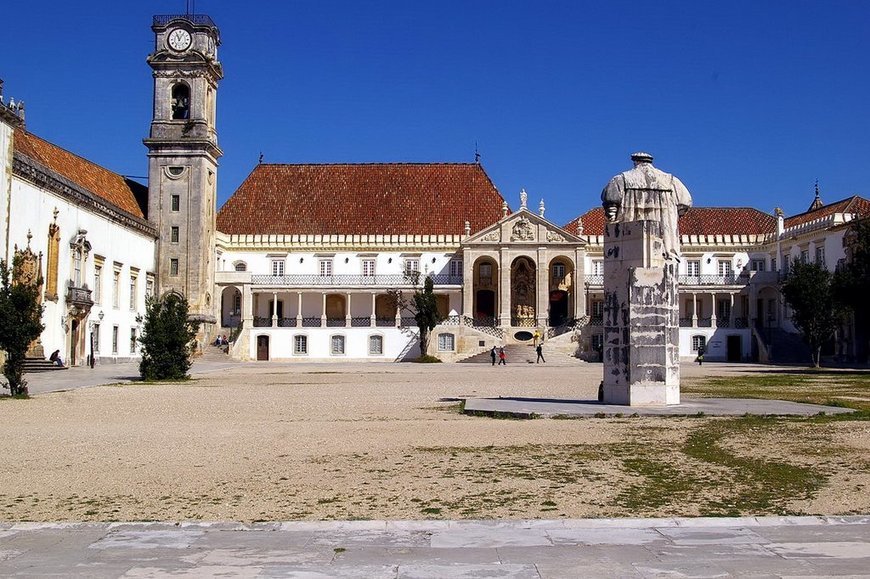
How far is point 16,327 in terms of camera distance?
22.5m

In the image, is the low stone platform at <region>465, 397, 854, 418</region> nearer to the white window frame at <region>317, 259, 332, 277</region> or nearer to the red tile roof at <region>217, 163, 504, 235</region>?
the white window frame at <region>317, 259, 332, 277</region>

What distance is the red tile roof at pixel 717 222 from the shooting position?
212 ft

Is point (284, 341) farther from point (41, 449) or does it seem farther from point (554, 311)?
point (41, 449)

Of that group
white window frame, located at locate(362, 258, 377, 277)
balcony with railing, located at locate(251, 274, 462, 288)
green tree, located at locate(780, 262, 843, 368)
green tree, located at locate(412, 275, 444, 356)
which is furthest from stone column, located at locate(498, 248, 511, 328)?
green tree, located at locate(780, 262, 843, 368)

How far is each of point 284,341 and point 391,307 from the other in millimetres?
7372

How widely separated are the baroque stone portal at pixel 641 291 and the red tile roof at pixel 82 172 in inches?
1160

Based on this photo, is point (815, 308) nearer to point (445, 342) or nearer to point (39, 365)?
point (445, 342)

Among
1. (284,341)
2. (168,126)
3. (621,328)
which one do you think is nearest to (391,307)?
(284,341)

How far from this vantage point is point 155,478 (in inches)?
397

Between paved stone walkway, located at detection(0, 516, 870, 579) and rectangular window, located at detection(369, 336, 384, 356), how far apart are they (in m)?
51.3

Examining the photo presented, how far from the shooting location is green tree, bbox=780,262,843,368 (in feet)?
152

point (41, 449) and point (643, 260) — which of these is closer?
point (41, 449)

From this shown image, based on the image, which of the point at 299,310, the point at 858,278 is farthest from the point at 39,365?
the point at 858,278

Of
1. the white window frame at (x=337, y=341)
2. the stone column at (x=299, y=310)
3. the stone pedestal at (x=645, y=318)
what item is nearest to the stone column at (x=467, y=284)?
the white window frame at (x=337, y=341)
